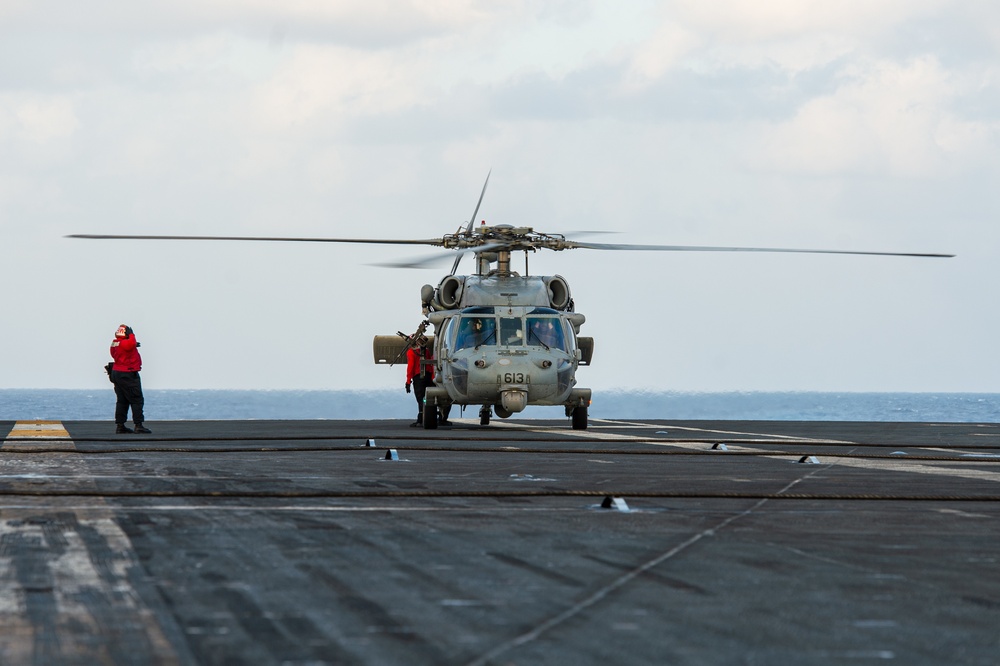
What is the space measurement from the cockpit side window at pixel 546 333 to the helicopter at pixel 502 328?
0.02 m

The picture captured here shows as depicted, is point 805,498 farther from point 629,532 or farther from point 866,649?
point 866,649

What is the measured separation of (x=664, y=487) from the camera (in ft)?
45.1

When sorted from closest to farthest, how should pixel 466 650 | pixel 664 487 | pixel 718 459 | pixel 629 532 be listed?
pixel 466 650, pixel 629 532, pixel 664 487, pixel 718 459

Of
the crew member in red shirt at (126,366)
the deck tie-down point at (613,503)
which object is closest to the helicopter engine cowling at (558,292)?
the crew member in red shirt at (126,366)

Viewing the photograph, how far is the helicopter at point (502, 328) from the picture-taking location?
89.5 ft

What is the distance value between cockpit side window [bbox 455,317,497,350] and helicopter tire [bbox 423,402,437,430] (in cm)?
185

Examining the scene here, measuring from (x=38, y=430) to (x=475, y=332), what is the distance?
8837 mm

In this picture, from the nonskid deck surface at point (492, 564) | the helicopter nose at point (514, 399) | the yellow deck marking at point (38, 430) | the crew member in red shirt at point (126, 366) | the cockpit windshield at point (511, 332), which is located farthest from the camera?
the cockpit windshield at point (511, 332)

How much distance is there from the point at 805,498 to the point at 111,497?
615 cm

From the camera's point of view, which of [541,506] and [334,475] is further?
[334,475]

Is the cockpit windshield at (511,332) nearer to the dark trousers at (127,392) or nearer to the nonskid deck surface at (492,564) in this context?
the dark trousers at (127,392)

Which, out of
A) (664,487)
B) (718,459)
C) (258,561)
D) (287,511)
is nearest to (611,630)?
(258,561)

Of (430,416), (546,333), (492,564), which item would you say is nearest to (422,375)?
(430,416)

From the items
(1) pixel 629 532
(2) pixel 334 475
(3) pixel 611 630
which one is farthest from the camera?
(2) pixel 334 475
